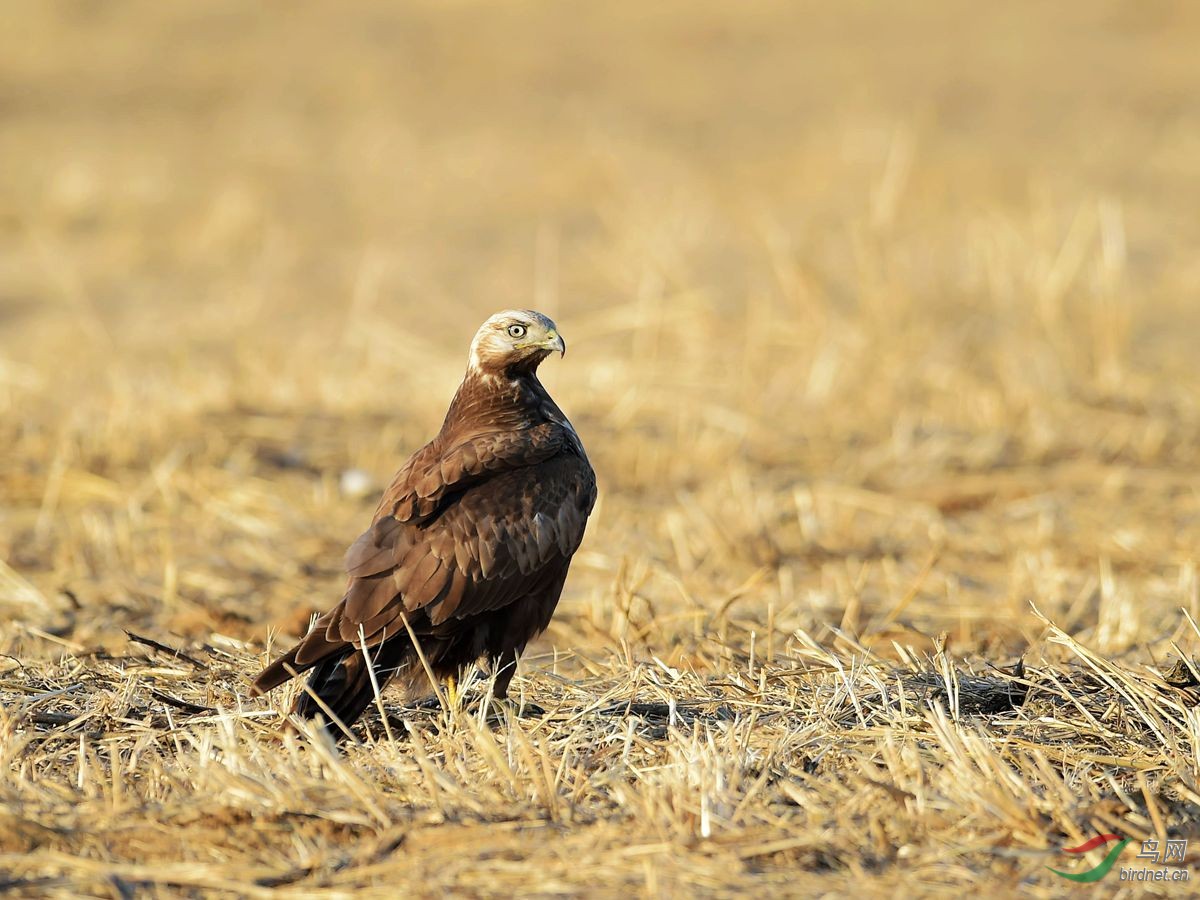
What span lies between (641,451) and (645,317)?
2.23 feet

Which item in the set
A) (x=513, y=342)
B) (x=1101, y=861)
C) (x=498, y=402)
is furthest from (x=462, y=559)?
(x=1101, y=861)

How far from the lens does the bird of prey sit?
411 centimetres

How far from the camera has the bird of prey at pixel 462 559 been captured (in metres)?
4.11

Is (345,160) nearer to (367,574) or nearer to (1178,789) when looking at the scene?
(367,574)

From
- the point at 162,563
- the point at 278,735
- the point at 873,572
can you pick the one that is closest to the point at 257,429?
the point at 162,563

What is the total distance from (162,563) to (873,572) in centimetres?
291

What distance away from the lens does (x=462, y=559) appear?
4.27 meters

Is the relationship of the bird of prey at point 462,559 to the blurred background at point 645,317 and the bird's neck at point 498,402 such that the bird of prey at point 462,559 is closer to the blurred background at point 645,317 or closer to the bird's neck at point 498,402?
the bird's neck at point 498,402

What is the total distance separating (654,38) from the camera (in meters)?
23.6

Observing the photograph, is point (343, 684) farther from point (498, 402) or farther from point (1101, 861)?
point (1101, 861)

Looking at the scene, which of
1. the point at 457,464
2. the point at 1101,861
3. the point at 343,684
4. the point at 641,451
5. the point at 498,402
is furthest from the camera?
the point at 641,451

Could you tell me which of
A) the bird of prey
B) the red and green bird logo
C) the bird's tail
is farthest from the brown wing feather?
the red and green bird logo

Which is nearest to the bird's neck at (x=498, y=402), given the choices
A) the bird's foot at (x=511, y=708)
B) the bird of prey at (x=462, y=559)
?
the bird of prey at (x=462, y=559)

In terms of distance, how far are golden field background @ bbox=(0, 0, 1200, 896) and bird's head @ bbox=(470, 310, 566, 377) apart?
889mm
